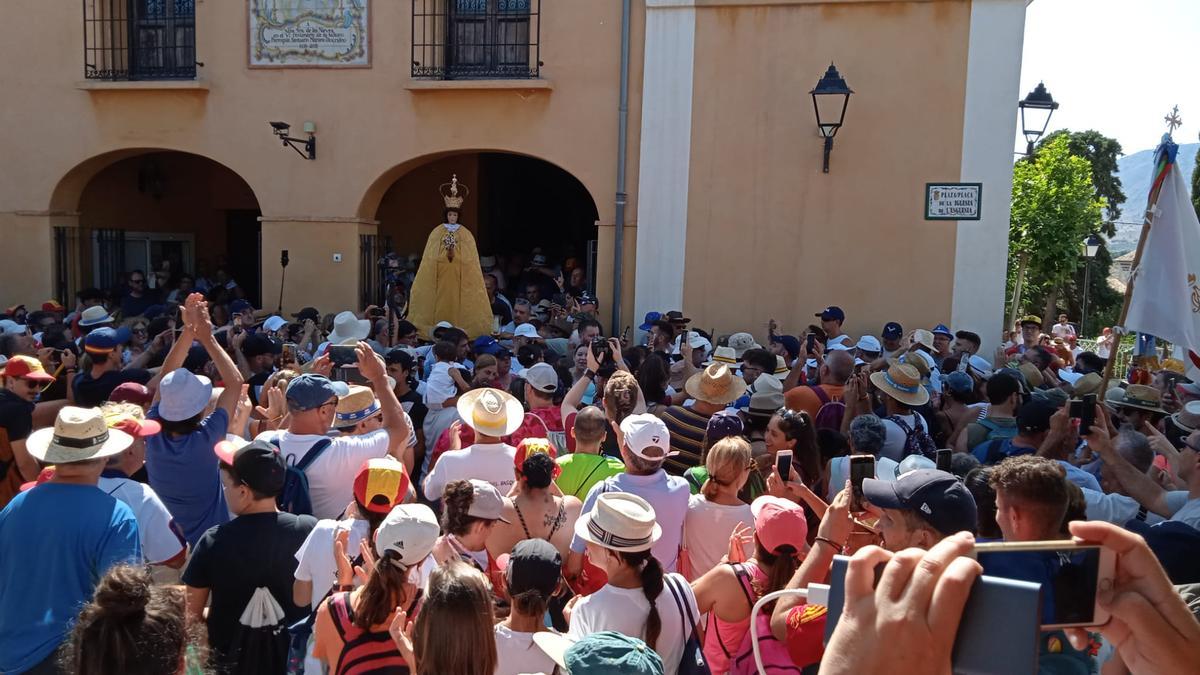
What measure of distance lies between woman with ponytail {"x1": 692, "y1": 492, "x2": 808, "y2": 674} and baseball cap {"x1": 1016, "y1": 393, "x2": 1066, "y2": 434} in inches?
98.7

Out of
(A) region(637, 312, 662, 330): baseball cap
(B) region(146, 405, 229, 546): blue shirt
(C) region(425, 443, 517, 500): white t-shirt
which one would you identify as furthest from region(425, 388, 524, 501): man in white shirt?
(A) region(637, 312, 662, 330): baseball cap

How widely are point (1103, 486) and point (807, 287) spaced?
693 cm

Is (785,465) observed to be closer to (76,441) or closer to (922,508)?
(922,508)

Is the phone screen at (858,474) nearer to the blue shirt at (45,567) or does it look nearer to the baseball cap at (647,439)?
the baseball cap at (647,439)

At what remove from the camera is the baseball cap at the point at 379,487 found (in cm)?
374

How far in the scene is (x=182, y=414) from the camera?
4598 millimetres

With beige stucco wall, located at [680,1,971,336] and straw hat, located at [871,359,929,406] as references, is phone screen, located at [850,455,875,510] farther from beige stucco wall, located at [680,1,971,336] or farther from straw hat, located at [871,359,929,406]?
beige stucco wall, located at [680,1,971,336]

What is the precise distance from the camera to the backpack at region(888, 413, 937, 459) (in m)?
5.85

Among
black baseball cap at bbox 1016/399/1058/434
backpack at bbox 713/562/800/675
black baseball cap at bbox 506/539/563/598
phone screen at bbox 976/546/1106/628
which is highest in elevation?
phone screen at bbox 976/546/1106/628

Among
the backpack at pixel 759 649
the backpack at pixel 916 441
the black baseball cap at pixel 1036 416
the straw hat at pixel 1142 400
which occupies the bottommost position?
the backpack at pixel 759 649

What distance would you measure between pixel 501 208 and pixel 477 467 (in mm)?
11970

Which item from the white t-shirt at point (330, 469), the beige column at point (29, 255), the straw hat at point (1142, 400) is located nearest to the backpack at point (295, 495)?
the white t-shirt at point (330, 469)

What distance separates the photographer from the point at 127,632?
97.3 inches

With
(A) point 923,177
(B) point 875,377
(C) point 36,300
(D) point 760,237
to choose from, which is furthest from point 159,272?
(B) point 875,377
